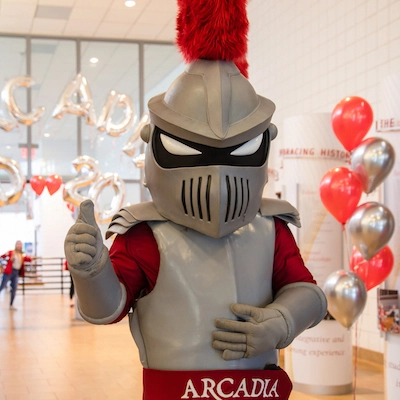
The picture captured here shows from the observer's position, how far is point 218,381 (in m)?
1.86

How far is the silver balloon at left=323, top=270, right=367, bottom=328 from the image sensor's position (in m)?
4.04

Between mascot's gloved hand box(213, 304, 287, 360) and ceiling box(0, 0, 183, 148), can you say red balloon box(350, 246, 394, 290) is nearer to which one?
mascot's gloved hand box(213, 304, 287, 360)

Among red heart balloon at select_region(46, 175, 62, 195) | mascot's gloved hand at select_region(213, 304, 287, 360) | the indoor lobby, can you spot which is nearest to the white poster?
the indoor lobby

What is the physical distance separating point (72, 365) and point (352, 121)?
3442 mm

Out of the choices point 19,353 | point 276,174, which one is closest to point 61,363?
point 19,353

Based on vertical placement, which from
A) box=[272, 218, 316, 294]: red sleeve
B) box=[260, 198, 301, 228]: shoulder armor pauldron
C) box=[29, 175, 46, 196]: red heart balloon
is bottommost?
box=[272, 218, 316, 294]: red sleeve

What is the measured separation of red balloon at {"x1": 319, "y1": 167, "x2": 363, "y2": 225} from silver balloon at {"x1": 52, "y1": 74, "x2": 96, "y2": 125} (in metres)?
4.20

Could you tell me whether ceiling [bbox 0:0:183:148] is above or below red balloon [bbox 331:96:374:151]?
above

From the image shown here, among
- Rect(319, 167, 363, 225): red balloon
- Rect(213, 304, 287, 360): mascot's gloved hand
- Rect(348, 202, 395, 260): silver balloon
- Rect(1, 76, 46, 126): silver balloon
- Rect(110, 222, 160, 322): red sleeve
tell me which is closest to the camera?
Rect(213, 304, 287, 360): mascot's gloved hand

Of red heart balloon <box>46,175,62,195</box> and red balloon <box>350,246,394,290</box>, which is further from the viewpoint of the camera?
red heart balloon <box>46,175,62,195</box>

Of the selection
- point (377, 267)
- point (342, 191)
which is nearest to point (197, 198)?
point (377, 267)

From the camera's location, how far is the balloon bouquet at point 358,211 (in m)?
3.88

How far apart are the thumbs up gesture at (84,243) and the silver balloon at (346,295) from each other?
2.61 metres

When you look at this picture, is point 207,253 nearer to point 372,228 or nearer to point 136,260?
point 136,260
